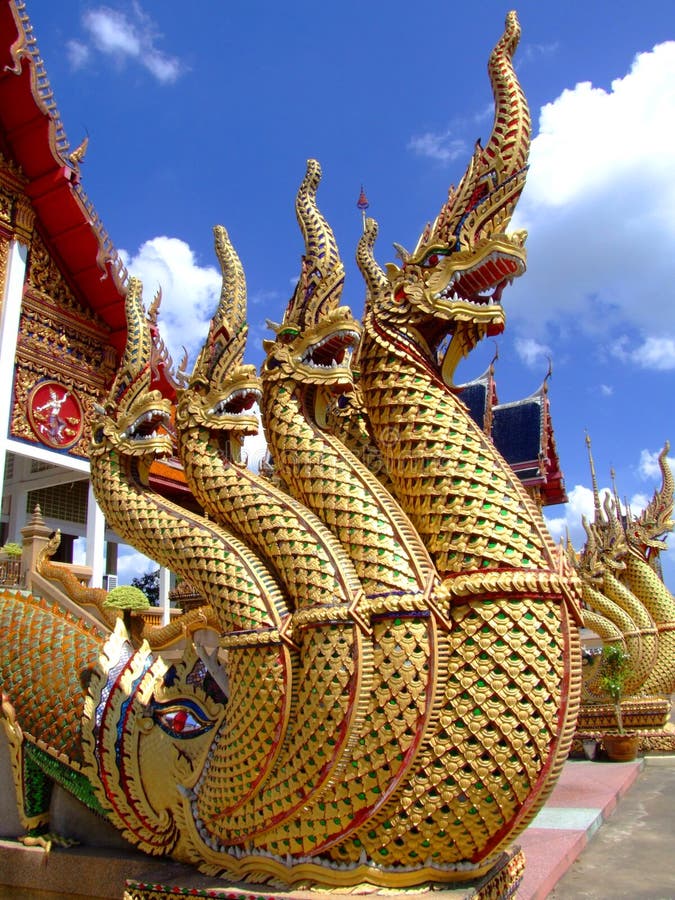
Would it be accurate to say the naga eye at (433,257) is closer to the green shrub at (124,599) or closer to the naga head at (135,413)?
the naga head at (135,413)

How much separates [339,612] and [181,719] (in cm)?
120

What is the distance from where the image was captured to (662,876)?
503 cm

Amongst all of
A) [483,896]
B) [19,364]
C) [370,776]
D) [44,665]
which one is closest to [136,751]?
[44,665]

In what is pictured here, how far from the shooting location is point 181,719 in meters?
3.81

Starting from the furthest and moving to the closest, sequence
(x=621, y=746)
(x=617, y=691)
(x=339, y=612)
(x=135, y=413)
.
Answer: (x=617, y=691) < (x=621, y=746) < (x=135, y=413) < (x=339, y=612)

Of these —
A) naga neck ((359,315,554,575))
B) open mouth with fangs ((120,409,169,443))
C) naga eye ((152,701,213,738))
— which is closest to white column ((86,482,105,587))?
open mouth with fangs ((120,409,169,443))

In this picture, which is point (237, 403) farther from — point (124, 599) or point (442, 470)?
point (124, 599)

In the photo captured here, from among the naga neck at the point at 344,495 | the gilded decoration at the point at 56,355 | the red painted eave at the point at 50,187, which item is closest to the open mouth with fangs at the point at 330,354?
the naga neck at the point at 344,495

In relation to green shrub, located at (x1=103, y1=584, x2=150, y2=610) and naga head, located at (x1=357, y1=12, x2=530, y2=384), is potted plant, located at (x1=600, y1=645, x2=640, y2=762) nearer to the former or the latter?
green shrub, located at (x1=103, y1=584, x2=150, y2=610)

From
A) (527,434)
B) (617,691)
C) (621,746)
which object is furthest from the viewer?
(527,434)

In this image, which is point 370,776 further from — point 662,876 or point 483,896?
point 662,876

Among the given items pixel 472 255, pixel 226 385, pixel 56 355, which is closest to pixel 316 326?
pixel 226 385

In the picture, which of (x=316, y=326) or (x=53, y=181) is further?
(x=53, y=181)

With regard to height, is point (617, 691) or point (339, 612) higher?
point (339, 612)
